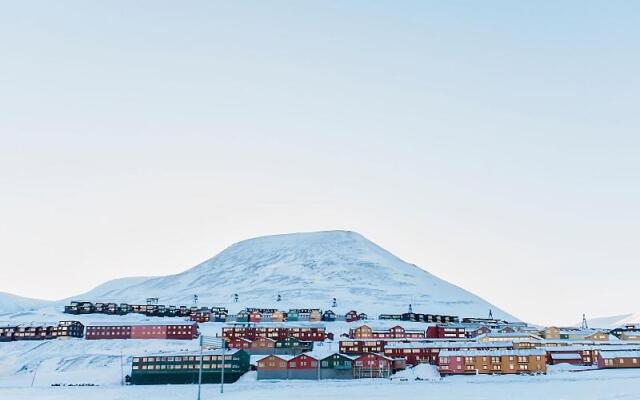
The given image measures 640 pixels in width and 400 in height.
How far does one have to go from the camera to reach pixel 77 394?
7325 centimetres

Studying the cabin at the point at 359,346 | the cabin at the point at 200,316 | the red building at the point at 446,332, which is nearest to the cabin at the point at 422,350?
the cabin at the point at 359,346

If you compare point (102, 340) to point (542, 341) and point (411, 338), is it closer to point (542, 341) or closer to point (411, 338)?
point (411, 338)

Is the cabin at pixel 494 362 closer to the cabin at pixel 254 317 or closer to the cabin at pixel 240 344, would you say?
the cabin at pixel 240 344

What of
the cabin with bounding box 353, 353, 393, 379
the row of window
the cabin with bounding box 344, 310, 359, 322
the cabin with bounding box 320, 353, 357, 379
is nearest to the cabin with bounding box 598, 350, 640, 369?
the cabin with bounding box 353, 353, 393, 379

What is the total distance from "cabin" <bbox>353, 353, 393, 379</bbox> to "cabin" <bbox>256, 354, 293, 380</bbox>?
9.54 m

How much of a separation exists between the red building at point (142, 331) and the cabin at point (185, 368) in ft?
126

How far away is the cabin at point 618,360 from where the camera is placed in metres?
88.4

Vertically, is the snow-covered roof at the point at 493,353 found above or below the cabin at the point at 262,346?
below

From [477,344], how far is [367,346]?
1841 cm

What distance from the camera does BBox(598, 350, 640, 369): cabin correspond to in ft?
290

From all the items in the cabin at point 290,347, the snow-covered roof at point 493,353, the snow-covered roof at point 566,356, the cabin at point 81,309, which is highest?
the cabin at point 81,309

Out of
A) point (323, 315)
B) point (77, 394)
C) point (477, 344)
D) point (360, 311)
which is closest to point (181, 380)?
point (77, 394)

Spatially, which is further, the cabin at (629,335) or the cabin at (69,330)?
the cabin at (629,335)

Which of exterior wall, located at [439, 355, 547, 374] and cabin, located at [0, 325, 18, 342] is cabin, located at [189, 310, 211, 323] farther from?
exterior wall, located at [439, 355, 547, 374]
